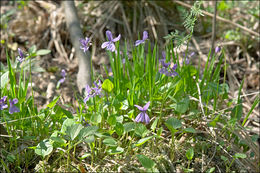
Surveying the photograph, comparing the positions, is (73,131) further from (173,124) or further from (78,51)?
(78,51)

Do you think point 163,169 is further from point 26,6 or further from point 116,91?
point 26,6

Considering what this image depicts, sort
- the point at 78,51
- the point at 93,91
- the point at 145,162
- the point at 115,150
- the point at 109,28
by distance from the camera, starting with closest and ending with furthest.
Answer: the point at 145,162 → the point at 115,150 → the point at 93,91 → the point at 78,51 → the point at 109,28

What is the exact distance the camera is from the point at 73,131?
5.05 feet

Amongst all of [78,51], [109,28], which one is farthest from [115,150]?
[109,28]

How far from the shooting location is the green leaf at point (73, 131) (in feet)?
5.01

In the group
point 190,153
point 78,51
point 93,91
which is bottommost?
point 190,153

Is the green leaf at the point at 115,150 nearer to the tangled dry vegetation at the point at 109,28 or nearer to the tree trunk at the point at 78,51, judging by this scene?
the tree trunk at the point at 78,51

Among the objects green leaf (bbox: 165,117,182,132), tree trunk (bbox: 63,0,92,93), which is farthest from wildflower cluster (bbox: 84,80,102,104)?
tree trunk (bbox: 63,0,92,93)

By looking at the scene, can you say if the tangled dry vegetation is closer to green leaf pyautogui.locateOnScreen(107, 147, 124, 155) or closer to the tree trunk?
the tree trunk

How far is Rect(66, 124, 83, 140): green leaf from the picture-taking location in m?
1.53

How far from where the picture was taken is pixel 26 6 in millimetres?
4250

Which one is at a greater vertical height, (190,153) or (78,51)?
(78,51)

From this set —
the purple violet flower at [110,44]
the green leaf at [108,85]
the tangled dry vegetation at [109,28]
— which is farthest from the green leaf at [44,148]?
the tangled dry vegetation at [109,28]

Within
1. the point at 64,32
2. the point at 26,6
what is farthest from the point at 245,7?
the point at 26,6
